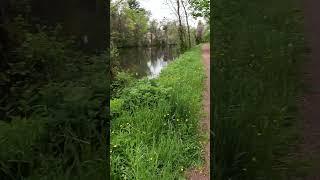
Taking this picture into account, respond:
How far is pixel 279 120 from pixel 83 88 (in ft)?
4.97

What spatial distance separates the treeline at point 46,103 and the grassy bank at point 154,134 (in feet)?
1.25

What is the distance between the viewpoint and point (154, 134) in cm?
381

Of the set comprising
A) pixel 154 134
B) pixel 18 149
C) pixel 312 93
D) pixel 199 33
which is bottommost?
pixel 154 134

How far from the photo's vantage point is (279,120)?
298 centimetres

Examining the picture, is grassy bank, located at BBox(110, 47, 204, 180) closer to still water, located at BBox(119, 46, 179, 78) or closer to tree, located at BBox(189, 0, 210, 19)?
still water, located at BBox(119, 46, 179, 78)

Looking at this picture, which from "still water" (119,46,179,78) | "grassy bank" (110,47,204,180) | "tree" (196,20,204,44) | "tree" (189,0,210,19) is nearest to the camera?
"grassy bank" (110,47,204,180)

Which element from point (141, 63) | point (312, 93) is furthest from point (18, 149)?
point (141, 63)

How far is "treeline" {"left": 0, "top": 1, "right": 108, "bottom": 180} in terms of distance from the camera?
8.78 ft

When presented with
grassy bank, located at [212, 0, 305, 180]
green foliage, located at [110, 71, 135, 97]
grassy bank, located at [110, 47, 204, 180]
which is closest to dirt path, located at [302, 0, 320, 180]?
grassy bank, located at [212, 0, 305, 180]

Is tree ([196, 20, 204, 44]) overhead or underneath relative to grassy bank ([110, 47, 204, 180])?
overhead

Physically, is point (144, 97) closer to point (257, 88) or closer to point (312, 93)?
point (257, 88)

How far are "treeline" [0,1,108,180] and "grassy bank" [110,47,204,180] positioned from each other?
38 cm

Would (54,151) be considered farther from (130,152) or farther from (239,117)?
(239,117)

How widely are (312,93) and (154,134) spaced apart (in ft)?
4.75
